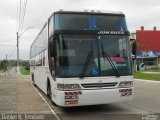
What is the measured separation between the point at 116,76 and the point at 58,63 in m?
1.88

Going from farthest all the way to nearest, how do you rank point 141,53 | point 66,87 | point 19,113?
point 141,53 → point 19,113 → point 66,87

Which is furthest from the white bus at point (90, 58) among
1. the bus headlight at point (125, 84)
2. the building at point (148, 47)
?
the building at point (148, 47)

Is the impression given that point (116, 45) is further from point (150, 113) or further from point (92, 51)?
point (150, 113)

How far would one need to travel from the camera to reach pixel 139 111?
1177cm

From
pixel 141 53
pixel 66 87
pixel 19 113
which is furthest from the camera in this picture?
pixel 141 53

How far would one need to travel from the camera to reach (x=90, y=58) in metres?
11.3

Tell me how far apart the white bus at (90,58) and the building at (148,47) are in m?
61.4

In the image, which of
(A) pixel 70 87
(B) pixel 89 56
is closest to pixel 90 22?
(B) pixel 89 56

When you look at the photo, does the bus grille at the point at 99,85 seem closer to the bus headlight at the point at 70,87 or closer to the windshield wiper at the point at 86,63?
the bus headlight at the point at 70,87

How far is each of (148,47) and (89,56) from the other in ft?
218

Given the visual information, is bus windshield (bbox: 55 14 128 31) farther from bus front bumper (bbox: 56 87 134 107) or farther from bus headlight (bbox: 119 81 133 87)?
bus front bumper (bbox: 56 87 134 107)

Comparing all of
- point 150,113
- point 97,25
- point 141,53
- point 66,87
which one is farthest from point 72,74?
point 141,53

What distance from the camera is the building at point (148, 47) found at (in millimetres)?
73562

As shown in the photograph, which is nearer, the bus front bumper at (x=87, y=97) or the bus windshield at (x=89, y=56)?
the bus front bumper at (x=87, y=97)
